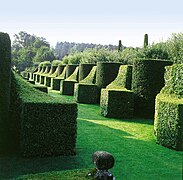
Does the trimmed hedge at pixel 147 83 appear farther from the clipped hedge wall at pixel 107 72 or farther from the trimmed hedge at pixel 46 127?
the trimmed hedge at pixel 46 127

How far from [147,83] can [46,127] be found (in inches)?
317

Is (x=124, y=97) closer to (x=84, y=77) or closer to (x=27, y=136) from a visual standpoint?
(x=27, y=136)

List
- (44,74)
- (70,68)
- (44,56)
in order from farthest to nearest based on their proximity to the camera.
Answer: (44,56)
(44,74)
(70,68)

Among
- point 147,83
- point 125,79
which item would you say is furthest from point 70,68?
point 147,83

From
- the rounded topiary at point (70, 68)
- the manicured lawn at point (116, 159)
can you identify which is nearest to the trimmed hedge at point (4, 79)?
the manicured lawn at point (116, 159)

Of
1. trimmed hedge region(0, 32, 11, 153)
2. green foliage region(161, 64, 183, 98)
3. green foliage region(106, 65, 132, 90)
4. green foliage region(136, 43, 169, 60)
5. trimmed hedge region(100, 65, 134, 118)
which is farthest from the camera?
green foliage region(136, 43, 169, 60)

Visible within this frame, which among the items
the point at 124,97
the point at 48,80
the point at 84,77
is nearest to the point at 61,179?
the point at 124,97

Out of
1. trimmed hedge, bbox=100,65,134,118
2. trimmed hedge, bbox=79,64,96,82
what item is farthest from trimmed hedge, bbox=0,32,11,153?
trimmed hedge, bbox=79,64,96,82

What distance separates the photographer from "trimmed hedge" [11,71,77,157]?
6730mm

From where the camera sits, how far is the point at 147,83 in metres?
13.9

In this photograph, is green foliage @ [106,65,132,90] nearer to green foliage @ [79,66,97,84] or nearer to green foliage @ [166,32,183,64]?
green foliage @ [79,66,97,84]

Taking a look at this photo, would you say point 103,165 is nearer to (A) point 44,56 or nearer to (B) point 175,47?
(B) point 175,47

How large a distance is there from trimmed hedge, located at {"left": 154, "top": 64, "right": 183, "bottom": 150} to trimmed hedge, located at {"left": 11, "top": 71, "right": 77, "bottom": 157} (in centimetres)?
310

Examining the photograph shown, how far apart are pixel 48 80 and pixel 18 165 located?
26.6 m
